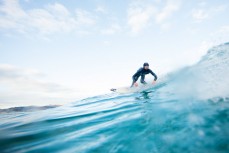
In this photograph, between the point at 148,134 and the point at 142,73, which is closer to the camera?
the point at 148,134

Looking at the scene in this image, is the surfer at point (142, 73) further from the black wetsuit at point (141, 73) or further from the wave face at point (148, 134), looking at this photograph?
the wave face at point (148, 134)

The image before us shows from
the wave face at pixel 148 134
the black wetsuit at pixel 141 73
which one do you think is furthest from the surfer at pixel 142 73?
the wave face at pixel 148 134

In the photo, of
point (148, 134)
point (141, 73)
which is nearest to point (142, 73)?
point (141, 73)

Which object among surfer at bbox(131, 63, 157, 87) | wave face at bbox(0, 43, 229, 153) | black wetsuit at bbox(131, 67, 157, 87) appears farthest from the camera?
black wetsuit at bbox(131, 67, 157, 87)

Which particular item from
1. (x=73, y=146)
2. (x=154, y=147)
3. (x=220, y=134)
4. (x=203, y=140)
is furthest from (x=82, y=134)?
(x=220, y=134)

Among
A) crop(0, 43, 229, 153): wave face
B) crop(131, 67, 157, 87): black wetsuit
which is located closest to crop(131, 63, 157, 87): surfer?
crop(131, 67, 157, 87): black wetsuit

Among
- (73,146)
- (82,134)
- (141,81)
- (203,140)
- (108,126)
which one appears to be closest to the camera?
(203,140)

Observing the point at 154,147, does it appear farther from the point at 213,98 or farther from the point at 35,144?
the point at 213,98

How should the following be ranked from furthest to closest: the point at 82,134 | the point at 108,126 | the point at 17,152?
1. the point at 108,126
2. the point at 82,134
3. the point at 17,152

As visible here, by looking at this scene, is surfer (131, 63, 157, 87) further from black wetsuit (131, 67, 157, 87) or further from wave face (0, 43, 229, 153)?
wave face (0, 43, 229, 153)

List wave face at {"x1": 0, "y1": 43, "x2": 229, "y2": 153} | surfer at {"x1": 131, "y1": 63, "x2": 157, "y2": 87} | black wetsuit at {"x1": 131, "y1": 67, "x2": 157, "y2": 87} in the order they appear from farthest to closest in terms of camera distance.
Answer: black wetsuit at {"x1": 131, "y1": 67, "x2": 157, "y2": 87}, surfer at {"x1": 131, "y1": 63, "x2": 157, "y2": 87}, wave face at {"x1": 0, "y1": 43, "x2": 229, "y2": 153}

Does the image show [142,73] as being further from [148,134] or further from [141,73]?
[148,134]

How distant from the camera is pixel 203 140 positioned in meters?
3.21

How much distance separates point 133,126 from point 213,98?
2.35 metres
